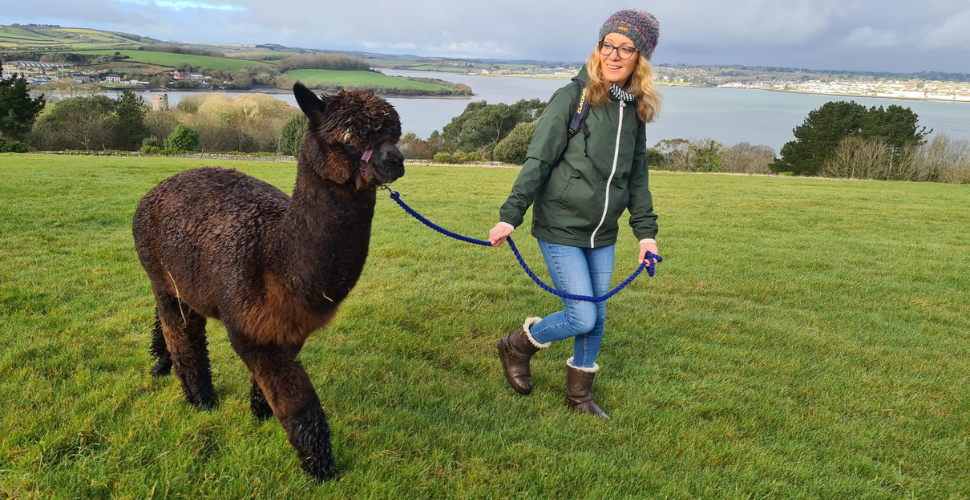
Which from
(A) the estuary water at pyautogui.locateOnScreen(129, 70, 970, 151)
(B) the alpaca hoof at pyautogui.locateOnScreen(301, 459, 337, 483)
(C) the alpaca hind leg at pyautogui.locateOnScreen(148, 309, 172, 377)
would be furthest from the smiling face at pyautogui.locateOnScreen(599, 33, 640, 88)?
(A) the estuary water at pyautogui.locateOnScreen(129, 70, 970, 151)

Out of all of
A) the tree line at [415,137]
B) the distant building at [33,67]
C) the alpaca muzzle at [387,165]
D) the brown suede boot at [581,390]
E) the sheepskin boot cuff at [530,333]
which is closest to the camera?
the alpaca muzzle at [387,165]

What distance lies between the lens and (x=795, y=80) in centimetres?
11050

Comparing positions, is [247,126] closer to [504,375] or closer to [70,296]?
[70,296]

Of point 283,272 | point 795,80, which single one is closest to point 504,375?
point 283,272

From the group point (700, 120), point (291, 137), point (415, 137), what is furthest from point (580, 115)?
point (700, 120)

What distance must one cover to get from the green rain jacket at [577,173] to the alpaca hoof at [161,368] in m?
2.77

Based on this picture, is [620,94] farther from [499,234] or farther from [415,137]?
[415,137]

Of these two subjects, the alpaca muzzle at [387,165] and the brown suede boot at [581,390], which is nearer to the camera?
the alpaca muzzle at [387,165]

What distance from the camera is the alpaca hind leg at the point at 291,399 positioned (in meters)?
2.86

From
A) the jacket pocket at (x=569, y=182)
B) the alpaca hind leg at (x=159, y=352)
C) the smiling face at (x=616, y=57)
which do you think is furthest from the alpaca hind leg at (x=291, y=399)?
the smiling face at (x=616, y=57)

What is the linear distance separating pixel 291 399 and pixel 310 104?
154 centimetres

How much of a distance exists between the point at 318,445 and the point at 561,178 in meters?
2.19

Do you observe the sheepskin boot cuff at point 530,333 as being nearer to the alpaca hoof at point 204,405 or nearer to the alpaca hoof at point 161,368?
the alpaca hoof at point 204,405

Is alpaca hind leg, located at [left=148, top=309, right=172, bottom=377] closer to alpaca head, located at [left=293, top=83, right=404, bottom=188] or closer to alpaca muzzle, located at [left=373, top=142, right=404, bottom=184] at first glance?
alpaca head, located at [left=293, top=83, right=404, bottom=188]
